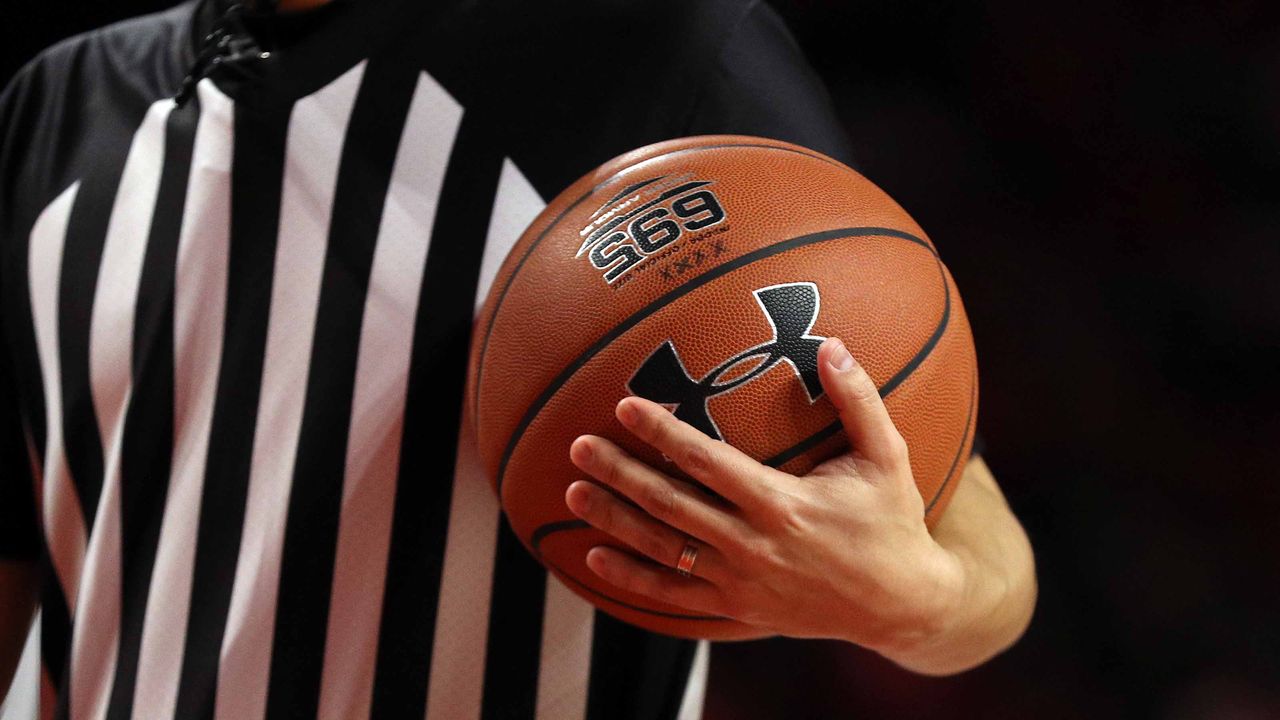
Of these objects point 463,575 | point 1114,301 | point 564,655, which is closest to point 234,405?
point 463,575

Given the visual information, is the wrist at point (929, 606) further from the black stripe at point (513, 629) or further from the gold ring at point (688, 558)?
the black stripe at point (513, 629)

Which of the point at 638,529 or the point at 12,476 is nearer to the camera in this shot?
the point at 638,529

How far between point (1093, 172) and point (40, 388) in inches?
89.0

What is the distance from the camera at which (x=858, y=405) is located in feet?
2.46

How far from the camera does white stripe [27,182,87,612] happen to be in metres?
1.24

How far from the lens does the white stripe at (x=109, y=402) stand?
1176mm

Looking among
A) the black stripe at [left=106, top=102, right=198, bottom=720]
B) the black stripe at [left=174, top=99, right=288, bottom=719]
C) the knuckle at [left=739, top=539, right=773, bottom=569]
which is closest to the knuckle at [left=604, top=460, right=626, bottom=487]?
the knuckle at [left=739, top=539, right=773, bottom=569]

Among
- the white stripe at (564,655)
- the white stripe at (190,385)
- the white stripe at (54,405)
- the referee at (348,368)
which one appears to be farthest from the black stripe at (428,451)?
the white stripe at (54,405)

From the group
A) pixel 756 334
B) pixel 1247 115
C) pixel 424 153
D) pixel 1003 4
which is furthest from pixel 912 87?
pixel 756 334

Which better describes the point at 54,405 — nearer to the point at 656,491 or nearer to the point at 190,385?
the point at 190,385

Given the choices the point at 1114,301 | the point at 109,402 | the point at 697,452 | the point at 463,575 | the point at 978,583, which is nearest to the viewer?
the point at 697,452

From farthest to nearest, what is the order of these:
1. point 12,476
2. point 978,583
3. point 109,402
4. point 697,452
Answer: point 12,476 < point 109,402 < point 978,583 < point 697,452

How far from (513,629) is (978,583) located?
18.8 inches

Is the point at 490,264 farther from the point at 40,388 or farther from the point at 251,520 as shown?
the point at 40,388
